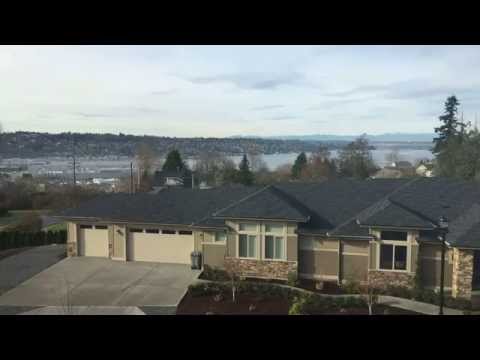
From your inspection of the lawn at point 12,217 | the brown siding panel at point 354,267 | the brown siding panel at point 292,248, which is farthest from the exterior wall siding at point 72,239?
the lawn at point 12,217

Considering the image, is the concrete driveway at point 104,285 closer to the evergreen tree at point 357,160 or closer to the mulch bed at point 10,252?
the mulch bed at point 10,252

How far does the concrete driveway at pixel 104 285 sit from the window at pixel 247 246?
72.1 inches

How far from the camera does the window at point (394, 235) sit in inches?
534

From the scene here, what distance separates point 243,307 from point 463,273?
639 centimetres

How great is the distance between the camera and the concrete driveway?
1298cm

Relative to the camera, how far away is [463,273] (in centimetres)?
1250

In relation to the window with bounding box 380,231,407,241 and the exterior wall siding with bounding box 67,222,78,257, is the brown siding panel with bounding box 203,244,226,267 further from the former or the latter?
the exterior wall siding with bounding box 67,222,78,257

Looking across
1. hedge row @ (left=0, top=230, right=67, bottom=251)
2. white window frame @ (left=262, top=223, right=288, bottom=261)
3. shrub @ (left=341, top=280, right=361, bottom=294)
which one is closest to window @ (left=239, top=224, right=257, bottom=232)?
white window frame @ (left=262, top=223, right=288, bottom=261)

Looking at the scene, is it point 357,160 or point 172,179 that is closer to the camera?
point 172,179

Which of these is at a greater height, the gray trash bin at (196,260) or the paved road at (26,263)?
the gray trash bin at (196,260)

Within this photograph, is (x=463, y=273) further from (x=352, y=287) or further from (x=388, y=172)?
(x=388, y=172)

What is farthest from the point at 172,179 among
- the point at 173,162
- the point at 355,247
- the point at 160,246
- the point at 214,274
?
the point at 355,247
